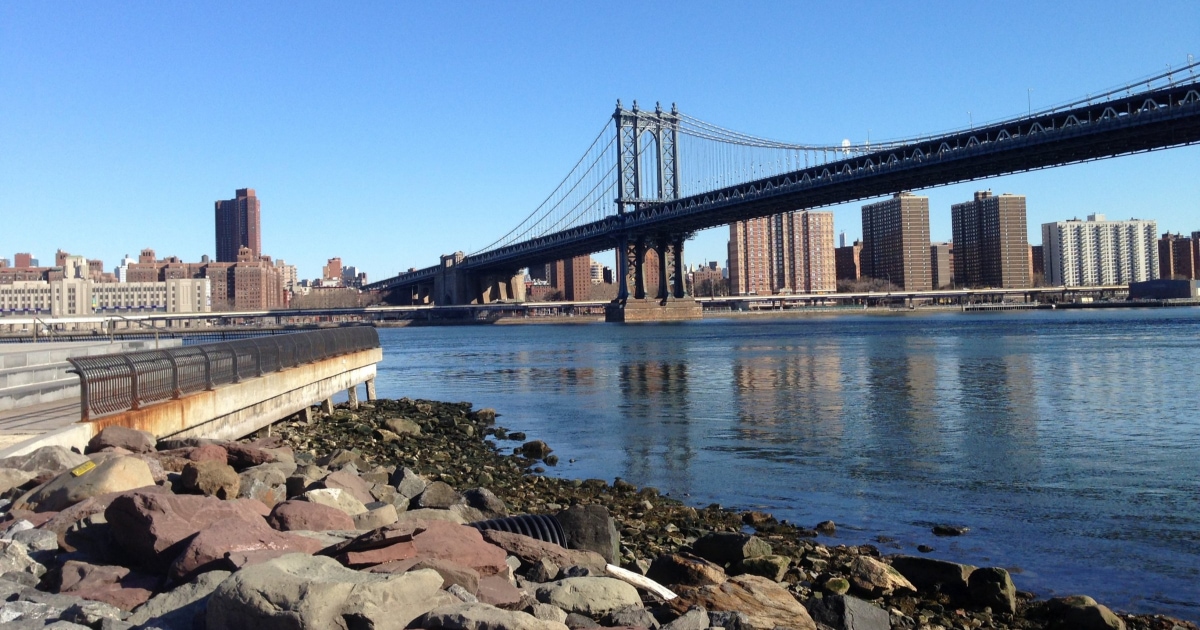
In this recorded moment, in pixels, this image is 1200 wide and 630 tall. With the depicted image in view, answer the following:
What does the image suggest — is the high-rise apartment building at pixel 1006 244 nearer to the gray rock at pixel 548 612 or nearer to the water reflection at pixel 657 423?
the water reflection at pixel 657 423

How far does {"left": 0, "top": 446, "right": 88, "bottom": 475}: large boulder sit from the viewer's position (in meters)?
8.45

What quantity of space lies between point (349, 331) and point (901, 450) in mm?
13288

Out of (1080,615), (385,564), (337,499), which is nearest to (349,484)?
(337,499)

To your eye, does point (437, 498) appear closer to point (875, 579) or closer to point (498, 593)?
point (875, 579)

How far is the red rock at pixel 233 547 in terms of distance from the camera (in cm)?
546

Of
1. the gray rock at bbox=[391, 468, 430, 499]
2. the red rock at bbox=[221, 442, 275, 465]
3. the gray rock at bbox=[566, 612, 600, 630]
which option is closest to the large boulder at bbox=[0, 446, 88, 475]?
the red rock at bbox=[221, 442, 275, 465]

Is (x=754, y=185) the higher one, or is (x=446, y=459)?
(x=754, y=185)

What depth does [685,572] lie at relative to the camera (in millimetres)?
7387

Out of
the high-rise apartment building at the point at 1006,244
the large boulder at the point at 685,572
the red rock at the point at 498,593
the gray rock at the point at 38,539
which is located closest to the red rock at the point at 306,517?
the gray rock at the point at 38,539

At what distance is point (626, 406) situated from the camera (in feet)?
84.4

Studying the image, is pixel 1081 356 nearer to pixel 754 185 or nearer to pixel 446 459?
pixel 446 459

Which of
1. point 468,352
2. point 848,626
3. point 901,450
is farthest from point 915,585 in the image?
point 468,352

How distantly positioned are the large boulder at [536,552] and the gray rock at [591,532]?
0.85m

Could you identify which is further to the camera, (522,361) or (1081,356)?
(522,361)
